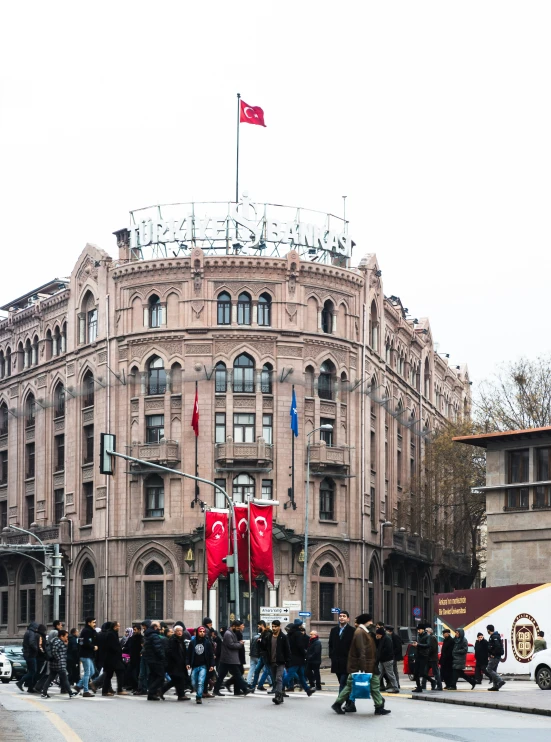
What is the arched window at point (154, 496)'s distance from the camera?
64938mm

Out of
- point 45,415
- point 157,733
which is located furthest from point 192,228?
point 157,733

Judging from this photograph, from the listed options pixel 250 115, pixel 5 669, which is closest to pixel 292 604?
pixel 5 669

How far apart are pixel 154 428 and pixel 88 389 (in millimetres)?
6065

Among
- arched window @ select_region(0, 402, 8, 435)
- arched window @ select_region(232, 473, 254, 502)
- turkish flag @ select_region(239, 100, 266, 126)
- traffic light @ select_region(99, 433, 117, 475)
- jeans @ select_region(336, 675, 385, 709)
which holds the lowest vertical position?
jeans @ select_region(336, 675, 385, 709)

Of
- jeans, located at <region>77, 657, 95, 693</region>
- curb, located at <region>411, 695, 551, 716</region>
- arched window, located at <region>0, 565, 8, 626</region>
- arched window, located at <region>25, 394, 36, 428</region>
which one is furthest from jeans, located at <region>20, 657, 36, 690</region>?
arched window, located at <region>0, 565, 8, 626</region>

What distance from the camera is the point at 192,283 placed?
6562 centimetres

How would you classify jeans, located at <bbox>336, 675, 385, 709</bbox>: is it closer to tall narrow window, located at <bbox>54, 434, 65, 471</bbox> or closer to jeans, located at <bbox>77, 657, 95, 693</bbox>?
jeans, located at <bbox>77, 657, 95, 693</bbox>

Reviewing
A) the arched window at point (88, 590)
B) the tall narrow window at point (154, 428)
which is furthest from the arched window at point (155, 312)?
the arched window at point (88, 590)

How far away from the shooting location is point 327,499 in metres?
66.4

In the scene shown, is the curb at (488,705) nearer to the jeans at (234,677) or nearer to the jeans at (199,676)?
the jeans at (234,677)

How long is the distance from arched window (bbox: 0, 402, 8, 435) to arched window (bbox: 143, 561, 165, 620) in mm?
18734

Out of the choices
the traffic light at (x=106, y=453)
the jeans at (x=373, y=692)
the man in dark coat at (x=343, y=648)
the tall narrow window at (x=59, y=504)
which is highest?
the traffic light at (x=106, y=453)

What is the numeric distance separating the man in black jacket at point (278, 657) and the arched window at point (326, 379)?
126 ft

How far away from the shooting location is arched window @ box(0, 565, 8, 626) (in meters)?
75.9
